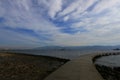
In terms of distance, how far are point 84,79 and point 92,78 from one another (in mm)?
648

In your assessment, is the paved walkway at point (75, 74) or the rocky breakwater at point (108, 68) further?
the rocky breakwater at point (108, 68)

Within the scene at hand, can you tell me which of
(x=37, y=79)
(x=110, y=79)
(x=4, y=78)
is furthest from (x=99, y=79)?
(x=4, y=78)

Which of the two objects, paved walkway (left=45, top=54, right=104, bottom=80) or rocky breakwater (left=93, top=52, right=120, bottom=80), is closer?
paved walkway (left=45, top=54, right=104, bottom=80)

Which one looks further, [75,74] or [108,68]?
[108,68]

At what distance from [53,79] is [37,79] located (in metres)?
2.19

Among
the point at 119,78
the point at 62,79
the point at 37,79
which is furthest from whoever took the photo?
the point at 119,78

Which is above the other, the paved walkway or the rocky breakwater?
the paved walkway

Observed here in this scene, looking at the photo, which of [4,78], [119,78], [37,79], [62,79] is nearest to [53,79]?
[62,79]

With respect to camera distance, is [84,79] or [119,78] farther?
[119,78]

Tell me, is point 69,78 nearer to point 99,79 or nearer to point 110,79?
point 99,79

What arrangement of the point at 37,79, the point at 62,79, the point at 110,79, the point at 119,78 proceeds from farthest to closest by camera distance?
1. the point at 119,78
2. the point at 110,79
3. the point at 37,79
4. the point at 62,79

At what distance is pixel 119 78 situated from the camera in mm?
13859

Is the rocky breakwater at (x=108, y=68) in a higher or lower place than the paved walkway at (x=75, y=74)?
lower

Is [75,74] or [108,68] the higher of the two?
[75,74]
